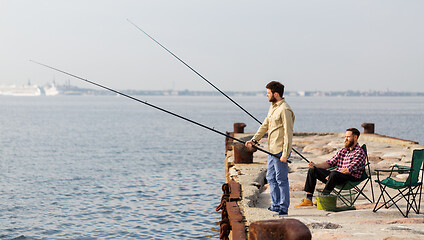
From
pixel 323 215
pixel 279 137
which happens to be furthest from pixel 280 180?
pixel 323 215

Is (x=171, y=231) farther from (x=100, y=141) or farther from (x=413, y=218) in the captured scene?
(x=100, y=141)

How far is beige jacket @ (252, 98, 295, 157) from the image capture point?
6.88 m

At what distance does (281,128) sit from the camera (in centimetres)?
699

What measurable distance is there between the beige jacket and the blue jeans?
147 mm

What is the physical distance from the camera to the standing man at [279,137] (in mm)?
6887

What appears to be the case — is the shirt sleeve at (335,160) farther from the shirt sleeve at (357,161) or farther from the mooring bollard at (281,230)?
the mooring bollard at (281,230)

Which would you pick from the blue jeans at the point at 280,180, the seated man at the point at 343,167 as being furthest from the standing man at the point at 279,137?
the seated man at the point at 343,167

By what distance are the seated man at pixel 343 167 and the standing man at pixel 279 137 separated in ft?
2.30

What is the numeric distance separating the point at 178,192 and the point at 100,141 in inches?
992

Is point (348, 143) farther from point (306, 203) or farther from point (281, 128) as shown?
point (281, 128)

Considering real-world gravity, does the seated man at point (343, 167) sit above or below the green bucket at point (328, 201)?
above

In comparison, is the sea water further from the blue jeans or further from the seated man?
the blue jeans

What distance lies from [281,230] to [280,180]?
365cm

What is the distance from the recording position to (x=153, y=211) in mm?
14039
